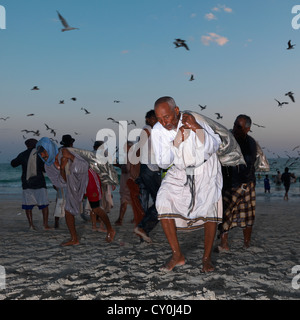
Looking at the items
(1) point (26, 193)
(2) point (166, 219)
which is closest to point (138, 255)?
(2) point (166, 219)

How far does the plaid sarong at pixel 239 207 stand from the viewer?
4336 millimetres

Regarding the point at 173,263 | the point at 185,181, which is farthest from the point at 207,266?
the point at 185,181

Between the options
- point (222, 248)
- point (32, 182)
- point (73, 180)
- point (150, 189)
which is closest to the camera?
point (222, 248)

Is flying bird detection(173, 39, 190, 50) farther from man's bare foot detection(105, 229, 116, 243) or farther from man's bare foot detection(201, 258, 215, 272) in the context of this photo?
man's bare foot detection(201, 258, 215, 272)

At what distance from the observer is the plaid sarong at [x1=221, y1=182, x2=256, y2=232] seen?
4336 mm

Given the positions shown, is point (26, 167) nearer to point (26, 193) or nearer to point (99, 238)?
point (26, 193)

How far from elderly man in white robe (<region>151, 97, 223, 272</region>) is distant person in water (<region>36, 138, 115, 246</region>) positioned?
5.90ft

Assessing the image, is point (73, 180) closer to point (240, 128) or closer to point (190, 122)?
point (190, 122)

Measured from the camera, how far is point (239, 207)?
4.37 m

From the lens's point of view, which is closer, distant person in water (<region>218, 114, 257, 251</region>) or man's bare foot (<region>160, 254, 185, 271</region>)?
man's bare foot (<region>160, 254, 185, 271</region>)

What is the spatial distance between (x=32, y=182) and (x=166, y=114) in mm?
4019

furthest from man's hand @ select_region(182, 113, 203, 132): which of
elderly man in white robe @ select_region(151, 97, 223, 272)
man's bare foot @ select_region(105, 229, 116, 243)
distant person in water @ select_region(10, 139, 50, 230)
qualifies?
distant person in water @ select_region(10, 139, 50, 230)

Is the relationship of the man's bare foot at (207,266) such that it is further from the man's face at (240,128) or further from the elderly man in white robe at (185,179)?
the man's face at (240,128)
